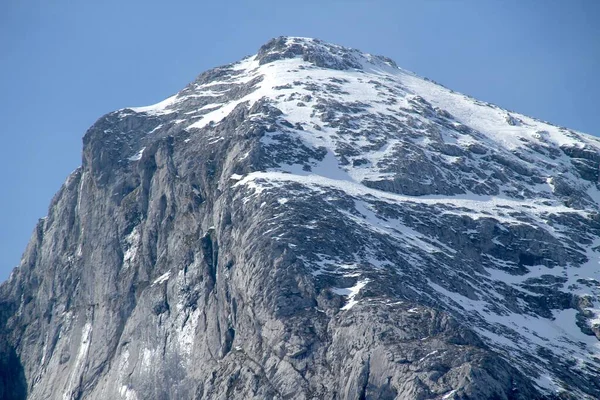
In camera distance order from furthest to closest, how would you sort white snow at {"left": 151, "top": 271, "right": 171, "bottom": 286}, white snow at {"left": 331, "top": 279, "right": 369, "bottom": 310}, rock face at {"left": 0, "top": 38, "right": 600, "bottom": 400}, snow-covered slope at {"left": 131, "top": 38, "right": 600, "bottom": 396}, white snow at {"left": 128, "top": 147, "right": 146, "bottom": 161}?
white snow at {"left": 128, "top": 147, "right": 146, "bottom": 161} → white snow at {"left": 151, "top": 271, "right": 171, "bottom": 286} → snow-covered slope at {"left": 131, "top": 38, "right": 600, "bottom": 396} → white snow at {"left": 331, "top": 279, "right": 369, "bottom": 310} → rock face at {"left": 0, "top": 38, "right": 600, "bottom": 400}

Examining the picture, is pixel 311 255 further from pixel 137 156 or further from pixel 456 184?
pixel 137 156

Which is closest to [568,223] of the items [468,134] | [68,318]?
[468,134]

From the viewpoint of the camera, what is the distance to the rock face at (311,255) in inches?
4124

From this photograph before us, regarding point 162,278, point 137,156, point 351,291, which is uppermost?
point 137,156

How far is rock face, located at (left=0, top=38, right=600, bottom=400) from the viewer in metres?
105

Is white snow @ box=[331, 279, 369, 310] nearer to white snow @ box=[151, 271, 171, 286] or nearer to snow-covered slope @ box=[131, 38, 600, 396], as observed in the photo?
snow-covered slope @ box=[131, 38, 600, 396]

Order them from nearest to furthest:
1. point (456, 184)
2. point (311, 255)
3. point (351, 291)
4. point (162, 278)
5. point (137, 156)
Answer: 1. point (351, 291)
2. point (311, 255)
3. point (162, 278)
4. point (456, 184)
5. point (137, 156)

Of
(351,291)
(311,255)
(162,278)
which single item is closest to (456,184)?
(162,278)

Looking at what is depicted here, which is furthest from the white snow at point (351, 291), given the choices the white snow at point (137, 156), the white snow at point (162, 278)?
the white snow at point (137, 156)

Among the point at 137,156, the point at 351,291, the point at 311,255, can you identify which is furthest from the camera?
the point at 137,156

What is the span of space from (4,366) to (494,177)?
74.2 m

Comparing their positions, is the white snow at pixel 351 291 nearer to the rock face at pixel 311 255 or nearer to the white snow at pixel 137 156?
the rock face at pixel 311 255

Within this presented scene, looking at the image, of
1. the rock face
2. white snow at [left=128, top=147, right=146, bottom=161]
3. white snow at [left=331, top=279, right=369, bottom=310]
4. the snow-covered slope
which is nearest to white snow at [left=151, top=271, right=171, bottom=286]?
the rock face

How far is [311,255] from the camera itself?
116m
